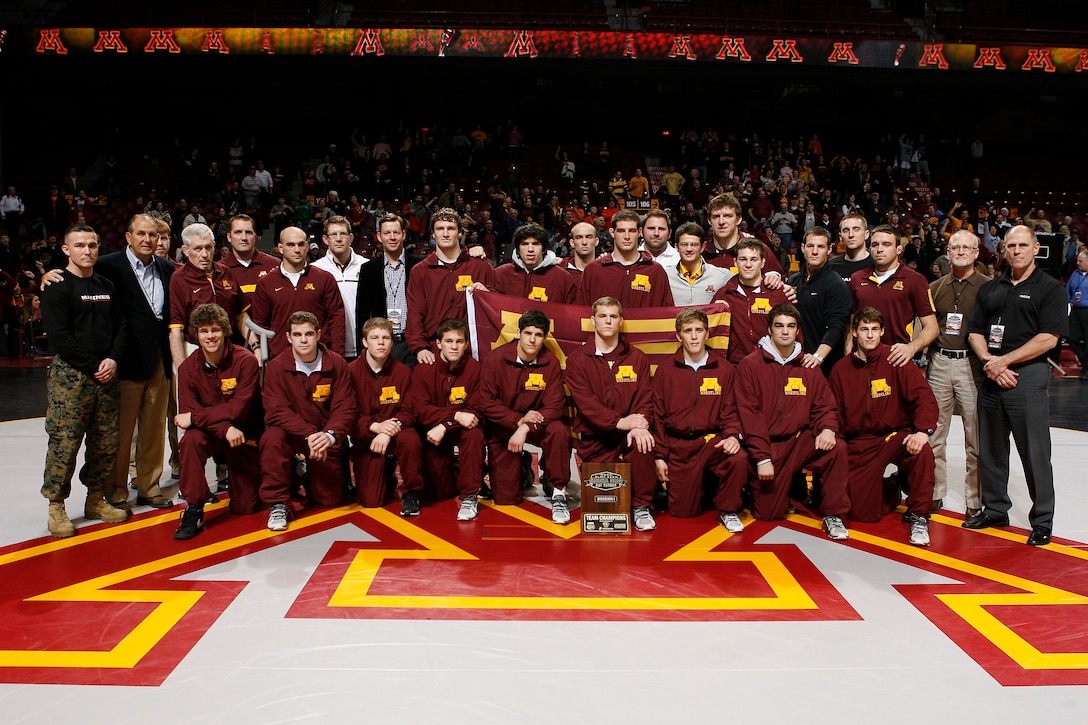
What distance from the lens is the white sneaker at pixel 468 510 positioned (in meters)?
5.51

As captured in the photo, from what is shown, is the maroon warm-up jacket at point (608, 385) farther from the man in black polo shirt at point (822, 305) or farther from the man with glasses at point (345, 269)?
the man with glasses at point (345, 269)

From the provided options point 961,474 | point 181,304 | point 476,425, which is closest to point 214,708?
point 476,425

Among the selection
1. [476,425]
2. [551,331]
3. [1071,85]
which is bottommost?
[476,425]

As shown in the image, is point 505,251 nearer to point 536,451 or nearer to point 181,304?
point 536,451

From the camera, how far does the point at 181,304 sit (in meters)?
5.88

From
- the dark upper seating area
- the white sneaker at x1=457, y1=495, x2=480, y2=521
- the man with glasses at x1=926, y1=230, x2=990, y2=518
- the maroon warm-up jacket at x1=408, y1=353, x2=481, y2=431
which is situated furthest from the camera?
the dark upper seating area

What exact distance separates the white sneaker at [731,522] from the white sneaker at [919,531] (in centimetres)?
105

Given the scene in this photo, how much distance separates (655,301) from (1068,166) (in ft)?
79.5

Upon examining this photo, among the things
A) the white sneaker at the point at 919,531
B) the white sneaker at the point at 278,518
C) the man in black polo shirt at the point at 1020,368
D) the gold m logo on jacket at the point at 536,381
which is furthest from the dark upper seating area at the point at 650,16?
the white sneaker at the point at 919,531

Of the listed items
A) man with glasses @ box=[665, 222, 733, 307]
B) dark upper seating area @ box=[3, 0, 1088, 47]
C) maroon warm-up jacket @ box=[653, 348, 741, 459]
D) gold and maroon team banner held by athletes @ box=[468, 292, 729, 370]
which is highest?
dark upper seating area @ box=[3, 0, 1088, 47]

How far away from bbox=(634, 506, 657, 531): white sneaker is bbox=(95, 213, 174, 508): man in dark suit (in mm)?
3377

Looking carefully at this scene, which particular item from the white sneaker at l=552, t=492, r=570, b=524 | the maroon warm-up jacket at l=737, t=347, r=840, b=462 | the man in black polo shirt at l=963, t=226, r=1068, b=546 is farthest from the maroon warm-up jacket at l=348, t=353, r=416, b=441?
the man in black polo shirt at l=963, t=226, r=1068, b=546

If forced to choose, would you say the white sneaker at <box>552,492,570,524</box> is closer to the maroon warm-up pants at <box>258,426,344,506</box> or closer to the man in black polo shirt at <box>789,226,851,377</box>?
the maroon warm-up pants at <box>258,426,344,506</box>

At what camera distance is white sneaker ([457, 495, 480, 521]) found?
551cm
